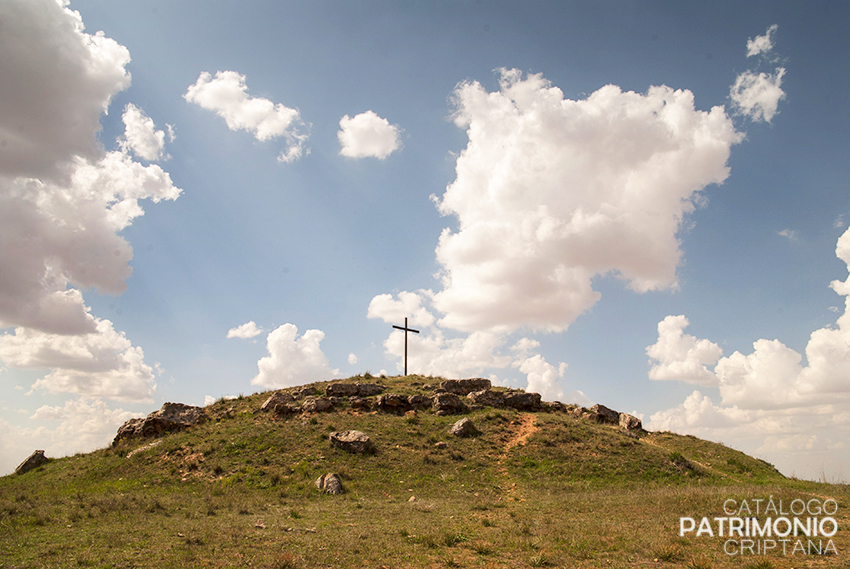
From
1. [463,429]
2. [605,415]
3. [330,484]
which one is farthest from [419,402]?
[605,415]

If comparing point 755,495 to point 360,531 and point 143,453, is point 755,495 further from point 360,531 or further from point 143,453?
point 143,453

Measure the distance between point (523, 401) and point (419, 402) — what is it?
9.71m

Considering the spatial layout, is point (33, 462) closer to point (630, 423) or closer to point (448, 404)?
point (448, 404)

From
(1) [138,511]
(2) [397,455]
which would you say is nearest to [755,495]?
(2) [397,455]

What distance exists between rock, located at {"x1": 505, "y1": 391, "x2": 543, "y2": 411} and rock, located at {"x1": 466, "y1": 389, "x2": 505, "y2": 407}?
0.54 m

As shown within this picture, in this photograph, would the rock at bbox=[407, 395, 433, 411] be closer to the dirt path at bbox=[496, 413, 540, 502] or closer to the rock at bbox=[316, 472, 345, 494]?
the dirt path at bbox=[496, 413, 540, 502]

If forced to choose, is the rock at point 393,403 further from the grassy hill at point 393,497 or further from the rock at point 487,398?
the rock at point 487,398

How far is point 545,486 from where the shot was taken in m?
24.3

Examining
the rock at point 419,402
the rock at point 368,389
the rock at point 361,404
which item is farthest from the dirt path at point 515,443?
the rock at point 368,389

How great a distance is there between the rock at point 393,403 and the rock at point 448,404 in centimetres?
252

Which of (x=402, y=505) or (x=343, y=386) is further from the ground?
(x=343, y=386)

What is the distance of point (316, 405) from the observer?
33.8m

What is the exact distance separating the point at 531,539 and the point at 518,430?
64.5 feet

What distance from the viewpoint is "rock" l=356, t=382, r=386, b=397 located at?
123 feet
